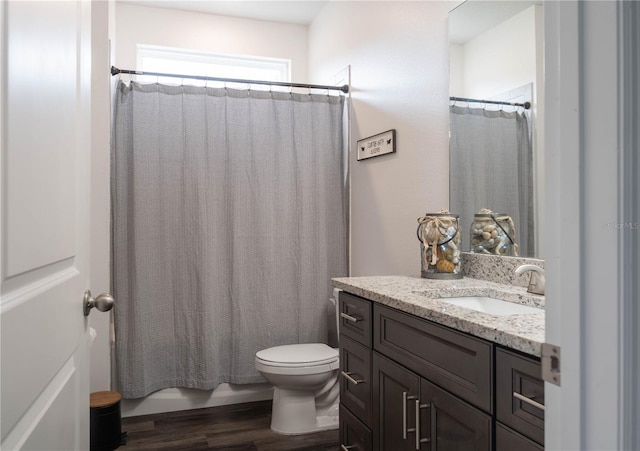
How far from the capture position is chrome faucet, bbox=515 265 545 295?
155 cm

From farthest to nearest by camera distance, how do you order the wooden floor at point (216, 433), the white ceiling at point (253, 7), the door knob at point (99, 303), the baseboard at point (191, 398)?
the white ceiling at point (253, 7) < the baseboard at point (191, 398) < the wooden floor at point (216, 433) < the door knob at point (99, 303)

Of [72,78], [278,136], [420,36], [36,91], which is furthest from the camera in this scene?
[278,136]

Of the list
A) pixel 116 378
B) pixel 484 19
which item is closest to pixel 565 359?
pixel 484 19

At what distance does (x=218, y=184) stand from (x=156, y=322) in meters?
0.86

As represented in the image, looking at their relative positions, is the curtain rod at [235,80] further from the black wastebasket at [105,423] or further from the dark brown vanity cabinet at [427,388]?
the black wastebasket at [105,423]

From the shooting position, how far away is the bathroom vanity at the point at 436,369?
40.0 inches

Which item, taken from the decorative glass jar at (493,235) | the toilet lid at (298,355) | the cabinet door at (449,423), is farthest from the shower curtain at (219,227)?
the cabinet door at (449,423)

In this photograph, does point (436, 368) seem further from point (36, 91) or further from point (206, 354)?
point (206, 354)

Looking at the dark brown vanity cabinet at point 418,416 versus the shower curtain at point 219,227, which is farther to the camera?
the shower curtain at point 219,227

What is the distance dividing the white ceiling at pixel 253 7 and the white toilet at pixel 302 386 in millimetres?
2397

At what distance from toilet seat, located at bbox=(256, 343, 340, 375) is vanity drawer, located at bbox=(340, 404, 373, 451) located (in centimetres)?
49

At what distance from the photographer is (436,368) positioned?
130cm

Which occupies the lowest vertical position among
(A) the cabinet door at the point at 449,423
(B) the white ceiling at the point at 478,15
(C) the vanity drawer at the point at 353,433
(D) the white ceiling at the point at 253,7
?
(C) the vanity drawer at the point at 353,433

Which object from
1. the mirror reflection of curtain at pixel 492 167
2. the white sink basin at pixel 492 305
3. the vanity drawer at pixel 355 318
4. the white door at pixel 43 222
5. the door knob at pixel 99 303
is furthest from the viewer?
the mirror reflection of curtain at pixel 492 167
